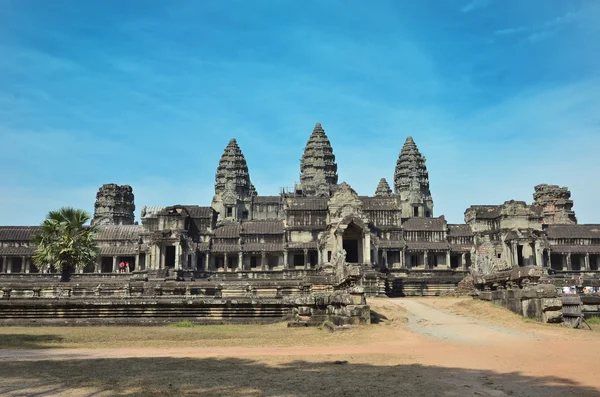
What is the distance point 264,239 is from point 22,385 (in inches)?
1872

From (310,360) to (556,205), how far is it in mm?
80786

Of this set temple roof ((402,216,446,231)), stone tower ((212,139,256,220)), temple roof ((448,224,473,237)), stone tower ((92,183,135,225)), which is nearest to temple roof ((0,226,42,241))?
stone tower ((92,183,135,225))

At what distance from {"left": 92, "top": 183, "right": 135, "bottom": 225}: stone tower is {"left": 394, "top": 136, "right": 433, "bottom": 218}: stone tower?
1837 inches

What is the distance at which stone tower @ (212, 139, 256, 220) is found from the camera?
8469 cm

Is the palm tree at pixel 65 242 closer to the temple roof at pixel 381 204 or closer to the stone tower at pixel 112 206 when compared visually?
the temple roof at pixel 381 204

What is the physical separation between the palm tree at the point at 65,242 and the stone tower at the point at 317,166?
47.6 m

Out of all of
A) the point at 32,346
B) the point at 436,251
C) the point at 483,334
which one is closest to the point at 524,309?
Result: the point at 483,334

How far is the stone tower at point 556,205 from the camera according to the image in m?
80.1

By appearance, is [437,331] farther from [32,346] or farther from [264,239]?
[264,239]

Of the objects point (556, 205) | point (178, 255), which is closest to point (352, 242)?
point (178, 255)

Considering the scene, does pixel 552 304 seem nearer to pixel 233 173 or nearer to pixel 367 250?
pixel 367 250

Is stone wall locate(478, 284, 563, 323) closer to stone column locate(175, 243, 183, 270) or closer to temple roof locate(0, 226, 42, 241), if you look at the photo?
stone column locate(175, 243, 183, 270)

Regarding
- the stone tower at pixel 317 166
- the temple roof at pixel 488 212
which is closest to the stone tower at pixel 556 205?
the temple roof at pixel 488 212

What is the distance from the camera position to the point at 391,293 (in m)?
37.9
